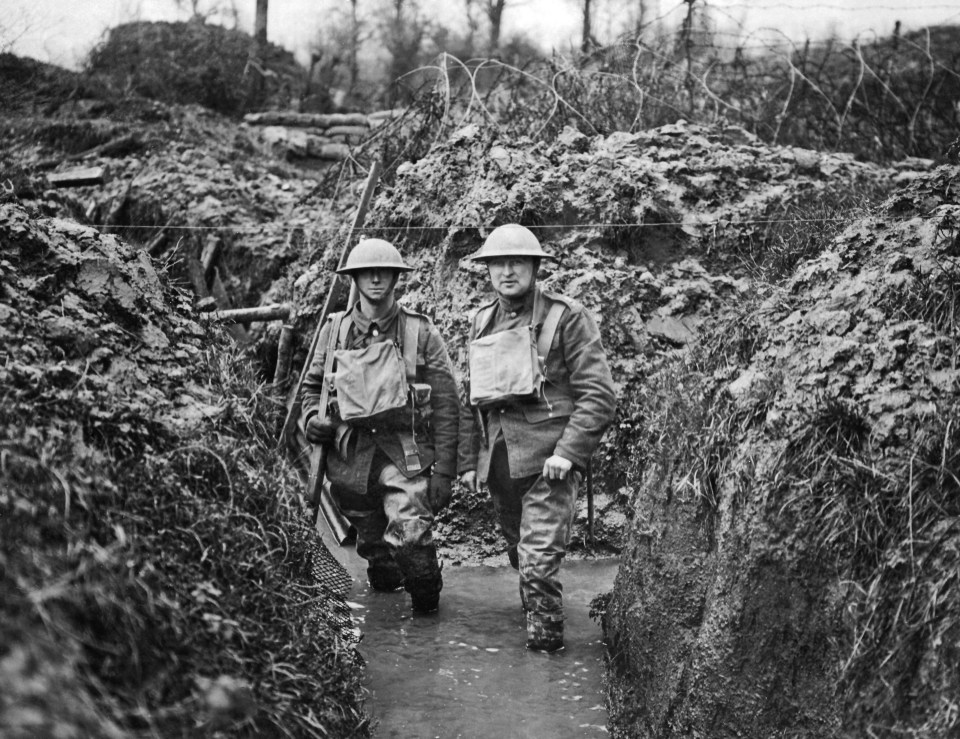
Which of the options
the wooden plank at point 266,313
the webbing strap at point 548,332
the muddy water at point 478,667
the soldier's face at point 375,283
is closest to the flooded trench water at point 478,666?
the muddy water at point 478,667

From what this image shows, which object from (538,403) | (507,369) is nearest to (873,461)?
(538,403)

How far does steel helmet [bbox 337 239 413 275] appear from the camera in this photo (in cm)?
588

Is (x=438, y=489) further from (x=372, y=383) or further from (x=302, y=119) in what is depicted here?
(x=302, y=119)

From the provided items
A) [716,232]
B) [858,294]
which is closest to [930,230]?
[858,294]

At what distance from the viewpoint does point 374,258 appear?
5895 millimetres

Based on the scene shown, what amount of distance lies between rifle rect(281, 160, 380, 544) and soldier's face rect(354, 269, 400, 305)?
1.05ft

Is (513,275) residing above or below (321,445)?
above

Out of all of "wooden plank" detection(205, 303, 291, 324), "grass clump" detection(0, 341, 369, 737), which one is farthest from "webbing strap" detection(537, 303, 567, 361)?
"wooden plank" detection(205, 303, 291, 324)

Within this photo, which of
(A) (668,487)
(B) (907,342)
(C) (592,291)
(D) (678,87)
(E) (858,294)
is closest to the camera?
(B) (907,342)

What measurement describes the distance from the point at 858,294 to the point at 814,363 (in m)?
0.53

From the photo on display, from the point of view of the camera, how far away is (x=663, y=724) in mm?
4406

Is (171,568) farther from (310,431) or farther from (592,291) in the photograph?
(592,291)

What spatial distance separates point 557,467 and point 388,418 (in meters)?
1.20

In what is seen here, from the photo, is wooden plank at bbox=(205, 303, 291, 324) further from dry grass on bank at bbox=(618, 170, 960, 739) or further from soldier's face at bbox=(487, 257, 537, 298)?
dry grass on bank at bbox=(618, 170, 960, 739)
